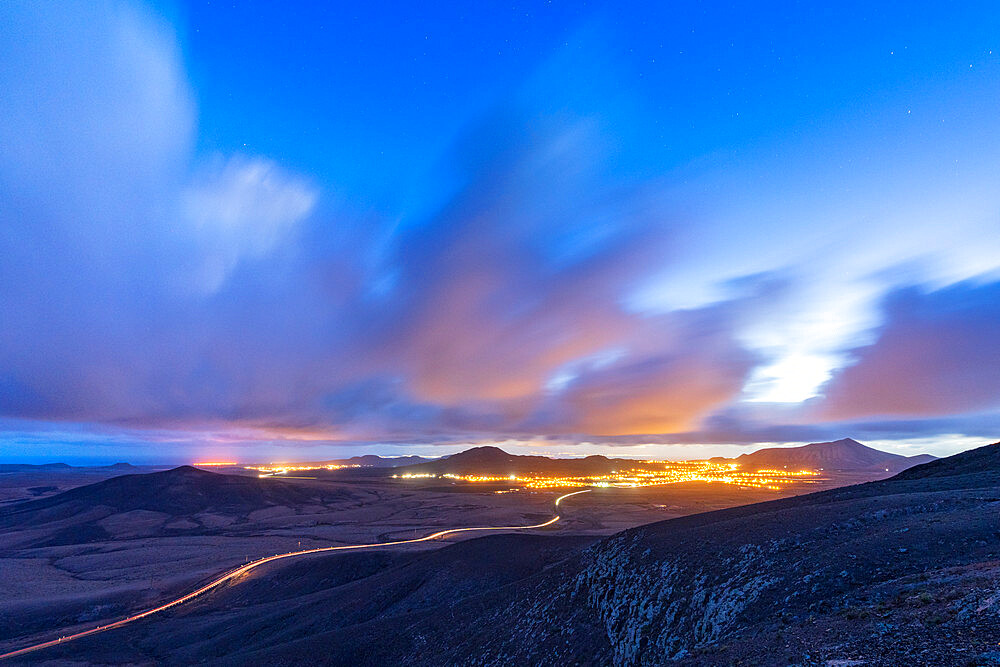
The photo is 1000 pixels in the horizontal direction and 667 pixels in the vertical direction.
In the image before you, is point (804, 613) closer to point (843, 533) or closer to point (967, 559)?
point (967, 559)

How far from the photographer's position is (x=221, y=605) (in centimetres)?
6969

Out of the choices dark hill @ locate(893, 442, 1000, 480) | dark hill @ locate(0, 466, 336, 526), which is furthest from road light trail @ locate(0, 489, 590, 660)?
dark hill @ locate(0, 466, 336, 526)

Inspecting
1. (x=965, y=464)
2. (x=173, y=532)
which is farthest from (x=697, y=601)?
(x=173, y=532)

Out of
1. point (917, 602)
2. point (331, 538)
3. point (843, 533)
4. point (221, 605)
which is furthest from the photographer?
point (331, 538)

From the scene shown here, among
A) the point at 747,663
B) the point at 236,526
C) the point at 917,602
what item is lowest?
the point at 236,526

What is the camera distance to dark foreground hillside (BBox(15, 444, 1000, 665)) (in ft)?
55.6

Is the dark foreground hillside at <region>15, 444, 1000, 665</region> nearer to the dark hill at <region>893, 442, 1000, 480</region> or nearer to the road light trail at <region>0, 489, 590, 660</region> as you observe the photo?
the dark hill at <region>893, 442, 1000, 480</region>

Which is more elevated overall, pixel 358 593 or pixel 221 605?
pixel 358 593

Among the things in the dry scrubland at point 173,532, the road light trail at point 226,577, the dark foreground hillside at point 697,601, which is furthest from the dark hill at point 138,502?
the dark foreground hillside at point 697,601

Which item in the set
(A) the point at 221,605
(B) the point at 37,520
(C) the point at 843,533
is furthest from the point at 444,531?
(B) the point at 37,520

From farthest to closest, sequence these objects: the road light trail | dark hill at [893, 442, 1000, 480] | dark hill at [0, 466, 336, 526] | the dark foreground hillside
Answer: dark hill at [0, 466, 336, 526] → the road light trail → dark hill at [893, 442, 1000, 480] → the dark foreground hillside

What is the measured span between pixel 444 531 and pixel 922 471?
103269 mm

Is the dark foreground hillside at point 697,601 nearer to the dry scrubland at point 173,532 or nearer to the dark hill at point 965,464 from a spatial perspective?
the dark hill at point 965,464

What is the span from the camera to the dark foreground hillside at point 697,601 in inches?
667
